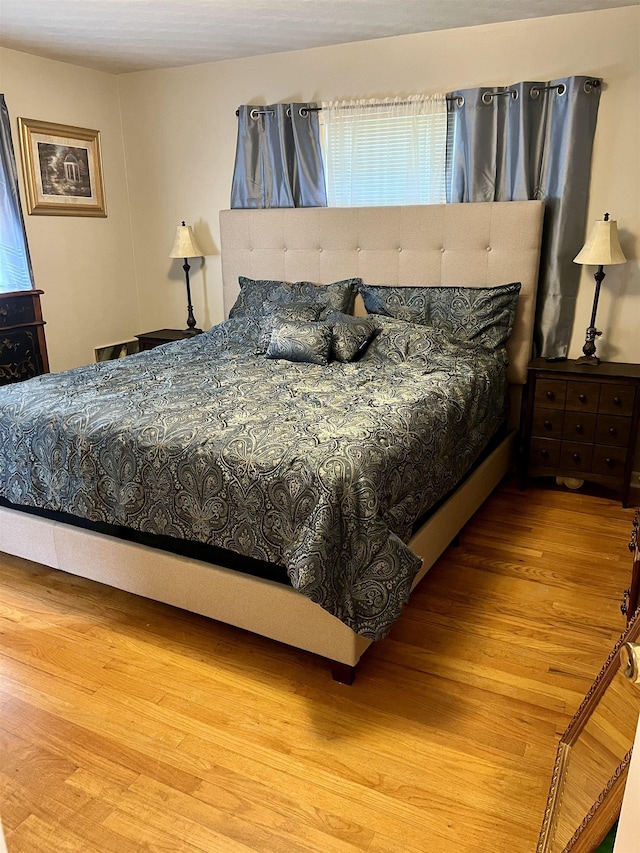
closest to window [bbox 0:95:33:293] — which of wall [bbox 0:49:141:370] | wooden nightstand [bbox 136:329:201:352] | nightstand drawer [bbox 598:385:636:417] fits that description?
wall [bbox 0:49:141:370]

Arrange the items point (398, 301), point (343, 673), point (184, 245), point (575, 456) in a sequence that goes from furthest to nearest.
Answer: point (184, 245) → point (398, 301) → point (575, 456) → point (343, 673)

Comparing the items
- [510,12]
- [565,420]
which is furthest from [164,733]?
[510,12]

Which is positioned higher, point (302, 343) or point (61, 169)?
point (61, 169)

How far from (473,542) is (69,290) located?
3.13 m

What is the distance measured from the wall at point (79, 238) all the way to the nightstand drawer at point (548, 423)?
3.07 m

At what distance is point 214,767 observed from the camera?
1.74 m

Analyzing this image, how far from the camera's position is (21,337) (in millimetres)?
3730

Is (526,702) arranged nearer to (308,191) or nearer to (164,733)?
(164,733)

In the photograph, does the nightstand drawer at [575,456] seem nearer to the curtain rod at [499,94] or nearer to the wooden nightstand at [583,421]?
the wooden nightstand at [583,421]

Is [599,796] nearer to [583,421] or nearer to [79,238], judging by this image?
[583,421]

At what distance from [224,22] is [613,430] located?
2889 mm

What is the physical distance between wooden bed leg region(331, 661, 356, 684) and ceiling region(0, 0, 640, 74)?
9.49 feet

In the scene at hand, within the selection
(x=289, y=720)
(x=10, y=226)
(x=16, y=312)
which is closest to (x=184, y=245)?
(x=10, y=226)

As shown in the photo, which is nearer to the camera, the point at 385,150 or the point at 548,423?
the point at 548,423
